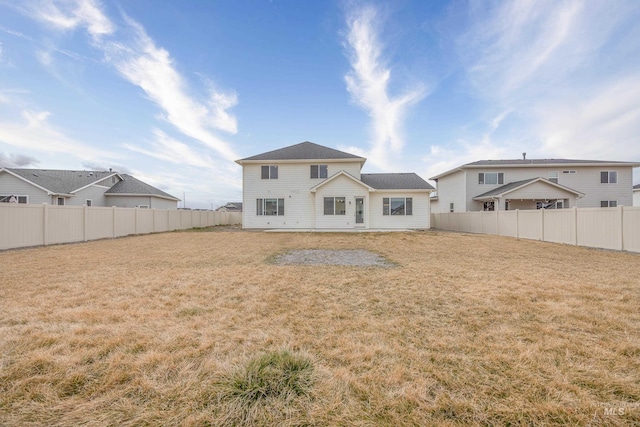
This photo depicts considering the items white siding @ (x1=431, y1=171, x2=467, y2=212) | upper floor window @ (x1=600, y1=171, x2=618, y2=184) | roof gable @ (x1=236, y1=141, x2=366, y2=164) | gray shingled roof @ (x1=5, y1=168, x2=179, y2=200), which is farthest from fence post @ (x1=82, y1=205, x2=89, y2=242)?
upper floor window @ (x1=600, y1=171, x2=618, y2=184)

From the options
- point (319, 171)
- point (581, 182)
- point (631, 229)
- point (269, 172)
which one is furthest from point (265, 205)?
point (581, 182)

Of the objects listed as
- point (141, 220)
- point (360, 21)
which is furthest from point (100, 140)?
point (360, 21)

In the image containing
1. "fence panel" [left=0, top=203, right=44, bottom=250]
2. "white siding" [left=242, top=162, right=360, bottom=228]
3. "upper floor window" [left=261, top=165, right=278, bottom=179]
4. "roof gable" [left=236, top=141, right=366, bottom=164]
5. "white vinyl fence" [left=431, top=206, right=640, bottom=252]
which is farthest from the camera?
"upper floor window" [left=261, top=165, right=278, bottom=179]

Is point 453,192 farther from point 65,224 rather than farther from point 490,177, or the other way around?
point 65,224

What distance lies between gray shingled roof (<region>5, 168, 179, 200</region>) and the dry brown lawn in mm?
23738

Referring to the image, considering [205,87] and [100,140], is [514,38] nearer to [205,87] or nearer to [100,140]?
[205,87]

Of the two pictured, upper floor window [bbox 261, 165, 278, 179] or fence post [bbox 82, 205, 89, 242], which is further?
upper floor window [bbox 261, 165, 278, 179]

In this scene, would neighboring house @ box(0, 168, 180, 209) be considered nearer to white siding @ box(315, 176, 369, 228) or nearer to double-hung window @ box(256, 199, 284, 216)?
double-hung window @ box(256, 199, 284, 216)

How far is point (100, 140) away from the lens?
64.4ft

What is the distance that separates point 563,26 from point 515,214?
30.4 feet

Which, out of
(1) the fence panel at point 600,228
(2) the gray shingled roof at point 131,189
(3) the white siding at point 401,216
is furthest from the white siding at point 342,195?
(2) the gray shingled roof at point 131,189

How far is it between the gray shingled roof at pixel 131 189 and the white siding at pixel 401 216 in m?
23.3

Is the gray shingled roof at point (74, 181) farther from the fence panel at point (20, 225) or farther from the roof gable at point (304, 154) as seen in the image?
the roof gable at point (304, 154)

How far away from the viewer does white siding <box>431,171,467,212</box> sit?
2422cm
